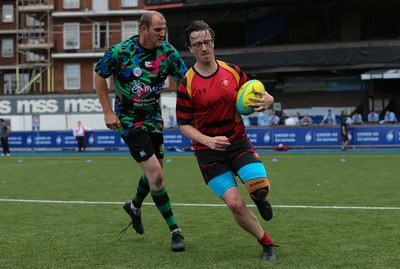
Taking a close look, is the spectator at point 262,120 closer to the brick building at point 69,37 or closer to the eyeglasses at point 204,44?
the brick building at point 69,37

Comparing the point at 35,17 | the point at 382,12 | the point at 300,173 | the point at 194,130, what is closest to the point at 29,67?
the point at 35,17

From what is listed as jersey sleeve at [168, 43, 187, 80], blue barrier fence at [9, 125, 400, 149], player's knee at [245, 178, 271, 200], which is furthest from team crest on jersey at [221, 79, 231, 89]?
blue barrier fence at [9, 125, 400, 149]

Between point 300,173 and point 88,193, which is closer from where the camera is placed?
point 88,193

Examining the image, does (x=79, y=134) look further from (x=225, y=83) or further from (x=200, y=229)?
(x=225, y=83)

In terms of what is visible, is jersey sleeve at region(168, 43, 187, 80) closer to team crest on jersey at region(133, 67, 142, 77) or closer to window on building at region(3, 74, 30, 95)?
team crest on jersey at region(133, 67, 142, 77)

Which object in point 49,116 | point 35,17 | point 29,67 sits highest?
point 35,17

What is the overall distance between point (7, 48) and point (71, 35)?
795cm

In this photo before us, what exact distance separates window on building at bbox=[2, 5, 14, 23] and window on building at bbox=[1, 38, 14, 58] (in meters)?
1.88

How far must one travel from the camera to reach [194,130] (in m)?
5.62

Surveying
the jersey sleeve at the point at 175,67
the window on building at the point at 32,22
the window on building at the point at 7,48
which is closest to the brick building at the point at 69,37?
the window on building at the point at 32,22

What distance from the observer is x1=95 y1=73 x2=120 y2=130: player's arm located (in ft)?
20.7

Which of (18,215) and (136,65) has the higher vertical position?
(136,65)

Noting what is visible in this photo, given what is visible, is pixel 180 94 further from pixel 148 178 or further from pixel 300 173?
pixel 300 173

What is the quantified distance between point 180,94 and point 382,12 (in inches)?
1345
